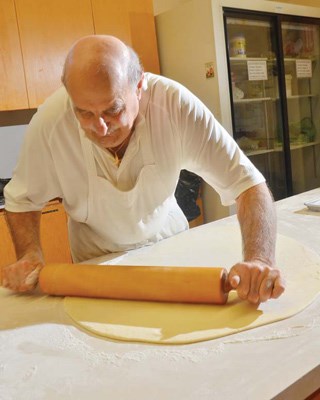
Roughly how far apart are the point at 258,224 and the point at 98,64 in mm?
537

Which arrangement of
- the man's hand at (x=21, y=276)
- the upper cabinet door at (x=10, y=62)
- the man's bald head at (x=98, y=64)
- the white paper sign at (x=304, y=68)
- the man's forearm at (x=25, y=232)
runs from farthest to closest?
the white paper sign at (x=304, y=68), the upper cabinet door at (x=10, y=62), the man's forearm at (x=25, y=232), the man's hand at (x=21, y=276), the man's bald head at (x=98, y=64)

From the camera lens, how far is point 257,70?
336 centimetres

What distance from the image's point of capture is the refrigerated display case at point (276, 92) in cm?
333

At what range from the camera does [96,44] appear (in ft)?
3.23

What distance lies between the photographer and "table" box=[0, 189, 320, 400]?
2.08 feet

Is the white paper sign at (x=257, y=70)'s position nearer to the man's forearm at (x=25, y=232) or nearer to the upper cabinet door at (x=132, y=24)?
the upper cabinet door at (x=132, y=24)

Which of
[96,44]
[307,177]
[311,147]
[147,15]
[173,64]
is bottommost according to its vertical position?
[307,177]

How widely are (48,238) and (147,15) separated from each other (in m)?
1.75

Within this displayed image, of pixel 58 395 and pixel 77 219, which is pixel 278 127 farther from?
pixel 58 395

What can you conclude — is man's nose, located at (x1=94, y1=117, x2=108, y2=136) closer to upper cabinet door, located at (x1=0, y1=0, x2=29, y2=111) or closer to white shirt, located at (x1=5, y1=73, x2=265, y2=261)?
white shirt, located at (x1=5, y1=73, x2=265, y2=261)

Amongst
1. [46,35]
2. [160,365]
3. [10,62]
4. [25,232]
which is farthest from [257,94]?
[160,365]

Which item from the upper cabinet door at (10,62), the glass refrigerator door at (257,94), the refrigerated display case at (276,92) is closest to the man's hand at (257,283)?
the upper cabinet door at (10,62)

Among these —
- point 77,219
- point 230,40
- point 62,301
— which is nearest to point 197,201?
point 230,40

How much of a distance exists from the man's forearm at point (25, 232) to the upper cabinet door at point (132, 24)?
201 centimetres
